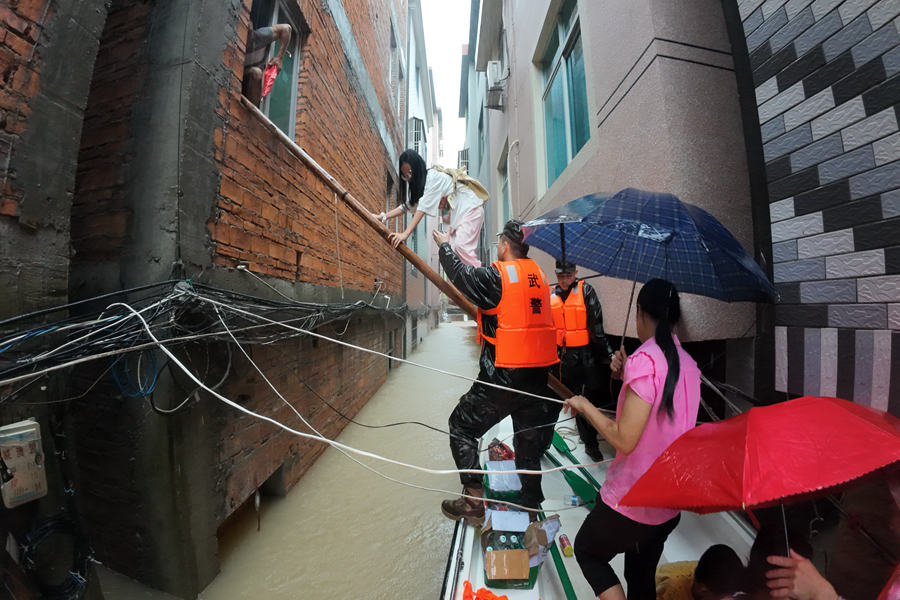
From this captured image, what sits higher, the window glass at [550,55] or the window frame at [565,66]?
the window glass at [550,55]

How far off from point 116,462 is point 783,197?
4.20 m

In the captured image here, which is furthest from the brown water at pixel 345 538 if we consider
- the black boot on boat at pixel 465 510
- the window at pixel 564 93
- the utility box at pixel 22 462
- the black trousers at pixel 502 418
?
the window at pixel 564 93

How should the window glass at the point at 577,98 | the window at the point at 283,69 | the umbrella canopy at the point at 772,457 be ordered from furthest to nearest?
the window glass at the point at 577,98 → the window at the point at 283,69 → the umbrella canopy at the point at 772,457

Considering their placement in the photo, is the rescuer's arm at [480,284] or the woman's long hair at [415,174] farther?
the woman's long hair at [415,174]

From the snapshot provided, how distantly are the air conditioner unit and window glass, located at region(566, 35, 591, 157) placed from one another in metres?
4.33

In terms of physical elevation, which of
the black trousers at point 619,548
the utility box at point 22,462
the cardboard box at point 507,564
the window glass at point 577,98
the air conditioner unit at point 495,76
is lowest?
the cardboard box at point 507,564

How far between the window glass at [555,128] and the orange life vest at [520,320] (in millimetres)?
3422

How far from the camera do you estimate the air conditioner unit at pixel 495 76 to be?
29.2ft

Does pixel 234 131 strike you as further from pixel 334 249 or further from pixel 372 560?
pixel 372 560

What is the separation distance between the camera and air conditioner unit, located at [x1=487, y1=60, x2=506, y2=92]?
29.2 ft

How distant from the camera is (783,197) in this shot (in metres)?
1.97

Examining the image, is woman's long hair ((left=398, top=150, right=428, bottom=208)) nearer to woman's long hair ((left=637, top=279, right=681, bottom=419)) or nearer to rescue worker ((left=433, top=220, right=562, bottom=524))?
rescue worker ((left=433, top=220, right=562, bottom=524))

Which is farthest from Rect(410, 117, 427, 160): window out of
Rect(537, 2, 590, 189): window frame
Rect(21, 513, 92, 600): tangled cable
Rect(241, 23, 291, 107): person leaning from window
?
Rect(21, 513, 92, 600): tangled cable

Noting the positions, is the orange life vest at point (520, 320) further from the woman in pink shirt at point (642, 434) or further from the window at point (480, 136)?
the window at point (480, 136)
